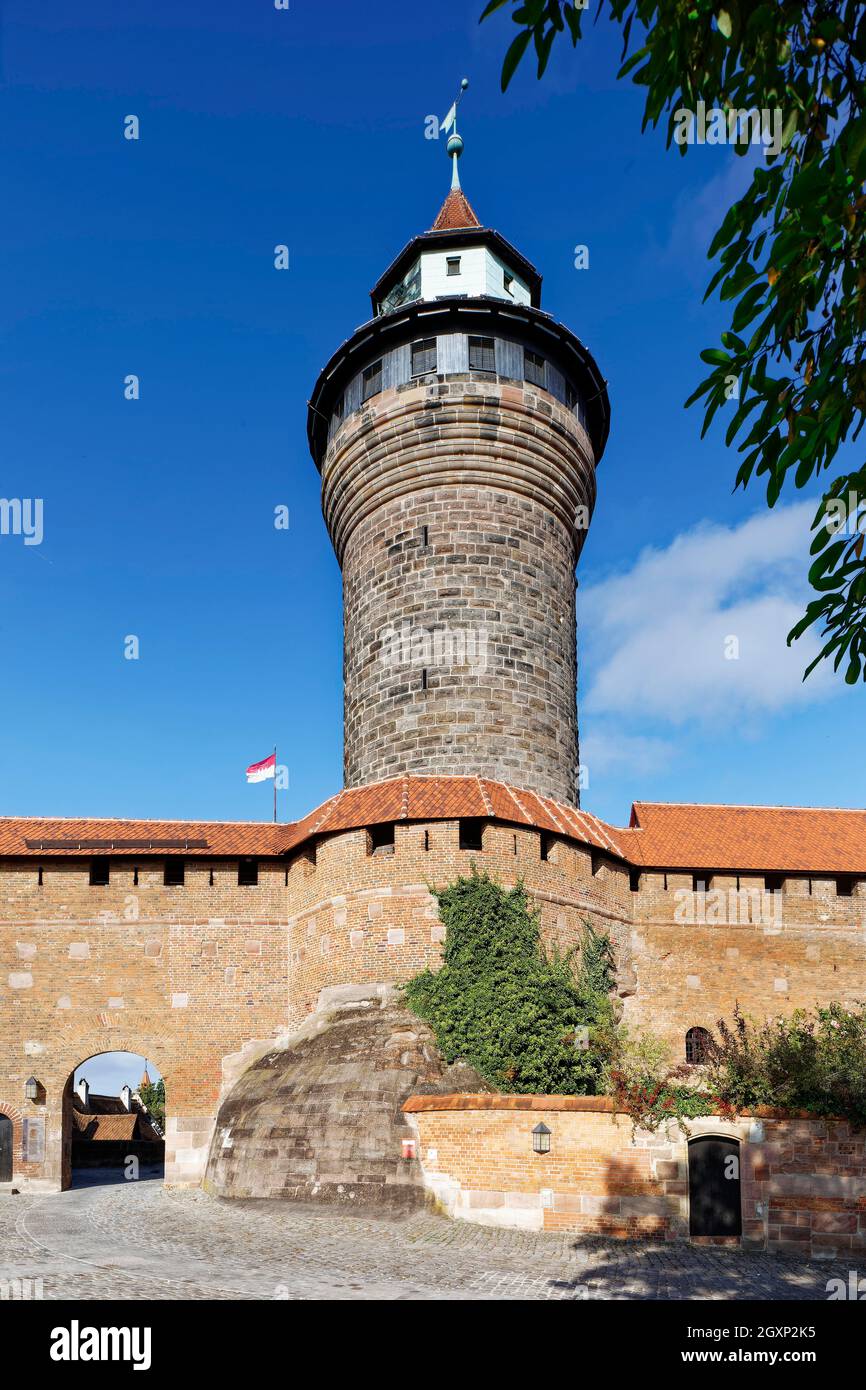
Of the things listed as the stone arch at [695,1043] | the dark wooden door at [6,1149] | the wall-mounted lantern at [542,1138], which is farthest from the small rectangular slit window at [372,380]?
the dark wooden door at [6,1149]

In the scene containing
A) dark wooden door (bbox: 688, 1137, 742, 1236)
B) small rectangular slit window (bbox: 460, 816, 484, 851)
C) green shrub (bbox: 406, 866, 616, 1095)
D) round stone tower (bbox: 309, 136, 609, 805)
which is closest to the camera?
dark wooden door (bbox: 688, 1137, 742, 1236)

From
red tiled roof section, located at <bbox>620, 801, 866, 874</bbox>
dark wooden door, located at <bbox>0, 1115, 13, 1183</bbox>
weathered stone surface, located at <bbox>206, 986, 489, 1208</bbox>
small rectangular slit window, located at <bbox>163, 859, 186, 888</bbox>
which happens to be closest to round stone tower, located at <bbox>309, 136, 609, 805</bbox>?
red tiled roof section, located at <bbox>620, 801, 866, 874</bbox>

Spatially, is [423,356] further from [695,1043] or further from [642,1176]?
[642,1176]

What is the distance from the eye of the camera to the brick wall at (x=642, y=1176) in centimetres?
1367

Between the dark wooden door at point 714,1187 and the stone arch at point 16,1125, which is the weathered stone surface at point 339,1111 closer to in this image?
the dark wooden door at point 714,1187

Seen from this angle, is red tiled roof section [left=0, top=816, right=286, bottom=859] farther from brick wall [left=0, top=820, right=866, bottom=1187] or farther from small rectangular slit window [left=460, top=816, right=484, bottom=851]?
small rectangular slit window [left=460, top=816, right=484, bottom=851]

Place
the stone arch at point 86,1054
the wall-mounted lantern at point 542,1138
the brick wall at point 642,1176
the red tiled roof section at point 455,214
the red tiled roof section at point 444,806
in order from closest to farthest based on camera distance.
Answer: the brick wall at point 642,1176
the wall-mounted lantern at point 542,1138
the red tiled roof section at point 444,806
the stone arch at point 86,1054
the red tiled roof section at point 455,214

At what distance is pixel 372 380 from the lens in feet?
79.9

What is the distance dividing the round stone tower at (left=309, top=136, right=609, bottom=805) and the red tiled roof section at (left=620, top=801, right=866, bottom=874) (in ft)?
9.71

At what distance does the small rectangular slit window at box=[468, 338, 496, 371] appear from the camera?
23.3 m

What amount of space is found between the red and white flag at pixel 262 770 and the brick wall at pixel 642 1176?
494 inches

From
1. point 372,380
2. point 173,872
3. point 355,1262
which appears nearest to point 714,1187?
point 355,1262

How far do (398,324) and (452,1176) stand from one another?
55.4ft

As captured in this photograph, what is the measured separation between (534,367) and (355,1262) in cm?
1815
